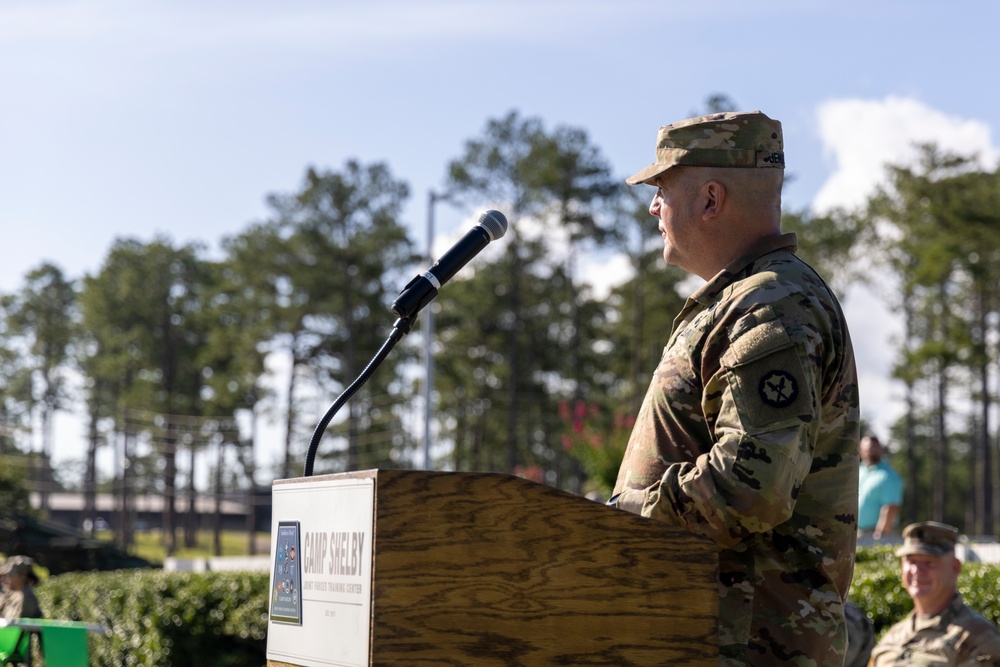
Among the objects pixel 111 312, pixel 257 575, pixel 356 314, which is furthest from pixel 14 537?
pixel 111 312

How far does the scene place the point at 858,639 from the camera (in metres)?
6.04

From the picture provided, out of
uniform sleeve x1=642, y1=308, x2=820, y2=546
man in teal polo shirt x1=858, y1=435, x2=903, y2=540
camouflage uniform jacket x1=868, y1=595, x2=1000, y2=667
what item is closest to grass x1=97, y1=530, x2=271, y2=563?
man in teal polo shirt x1=858, y1=435, x2=903, y2=540

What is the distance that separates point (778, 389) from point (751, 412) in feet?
0.22

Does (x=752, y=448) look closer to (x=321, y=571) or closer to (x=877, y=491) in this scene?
(x=321, y=571)

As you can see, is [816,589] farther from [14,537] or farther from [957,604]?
[14,537]

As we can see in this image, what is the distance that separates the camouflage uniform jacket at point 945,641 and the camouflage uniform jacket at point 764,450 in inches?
151

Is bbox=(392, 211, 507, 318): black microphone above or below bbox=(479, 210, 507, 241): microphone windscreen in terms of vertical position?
below

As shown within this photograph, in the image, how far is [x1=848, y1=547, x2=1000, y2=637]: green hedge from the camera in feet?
23.1

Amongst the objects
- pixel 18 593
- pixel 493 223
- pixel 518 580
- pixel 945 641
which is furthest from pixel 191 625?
pixel 518 580

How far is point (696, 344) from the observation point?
8.62ft

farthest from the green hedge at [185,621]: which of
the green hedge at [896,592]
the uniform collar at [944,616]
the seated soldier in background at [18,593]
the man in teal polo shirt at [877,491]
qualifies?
the uniform collar at [944,616]

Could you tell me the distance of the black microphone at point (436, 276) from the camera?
291 cm

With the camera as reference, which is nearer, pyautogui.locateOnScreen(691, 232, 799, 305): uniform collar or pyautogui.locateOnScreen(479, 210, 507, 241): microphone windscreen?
pyautogui.locateOnScreen(691, 232, 799, 305): uniform collar

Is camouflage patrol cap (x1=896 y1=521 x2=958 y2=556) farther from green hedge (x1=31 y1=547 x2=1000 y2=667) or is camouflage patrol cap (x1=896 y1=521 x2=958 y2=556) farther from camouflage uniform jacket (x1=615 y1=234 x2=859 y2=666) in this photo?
green hedge (x1=31 y1=547 x2=1000 y2=667)
